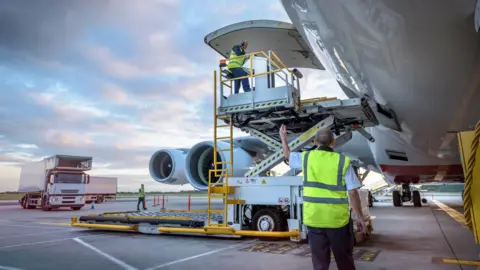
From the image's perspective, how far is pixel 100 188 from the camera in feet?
91.6

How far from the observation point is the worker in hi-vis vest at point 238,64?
6109 millimetres

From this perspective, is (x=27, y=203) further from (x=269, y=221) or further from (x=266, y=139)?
(x=269, y=221)

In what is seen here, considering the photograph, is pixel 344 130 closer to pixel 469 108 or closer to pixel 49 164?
pixel 469 108

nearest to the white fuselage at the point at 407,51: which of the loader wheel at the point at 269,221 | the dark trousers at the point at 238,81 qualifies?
the dark trousers at the point at 238,81

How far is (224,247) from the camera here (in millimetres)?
5449

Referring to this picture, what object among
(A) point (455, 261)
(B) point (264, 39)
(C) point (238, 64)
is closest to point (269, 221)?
(A) point (455, 261)

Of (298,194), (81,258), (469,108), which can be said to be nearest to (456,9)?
(469,108)

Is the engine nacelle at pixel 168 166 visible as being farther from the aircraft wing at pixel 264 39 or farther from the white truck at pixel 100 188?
the white truck at pixel 100 188

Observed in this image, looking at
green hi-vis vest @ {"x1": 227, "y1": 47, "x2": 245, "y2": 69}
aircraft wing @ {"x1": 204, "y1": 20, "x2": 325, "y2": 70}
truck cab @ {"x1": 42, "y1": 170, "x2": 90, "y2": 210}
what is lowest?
truck cab @ {"x1": 42, "y1": 170, "x2": 90, "y2": 210}

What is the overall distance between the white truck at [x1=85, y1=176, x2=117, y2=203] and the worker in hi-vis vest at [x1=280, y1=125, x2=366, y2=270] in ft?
82.4

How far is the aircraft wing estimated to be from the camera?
18.6 ft

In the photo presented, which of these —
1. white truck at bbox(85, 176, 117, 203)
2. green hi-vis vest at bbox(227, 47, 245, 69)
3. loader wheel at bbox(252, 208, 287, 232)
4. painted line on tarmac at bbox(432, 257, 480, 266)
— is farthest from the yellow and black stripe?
white truck at bbox(85, 176, 117, 203)

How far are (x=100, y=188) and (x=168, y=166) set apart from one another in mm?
19091

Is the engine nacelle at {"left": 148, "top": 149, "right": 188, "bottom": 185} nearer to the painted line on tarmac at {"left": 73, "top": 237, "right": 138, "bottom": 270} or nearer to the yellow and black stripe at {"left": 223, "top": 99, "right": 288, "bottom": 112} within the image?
the painted line on tarmac at {"left": 73, "top": 237, "right": 138, "bottom": 270}
